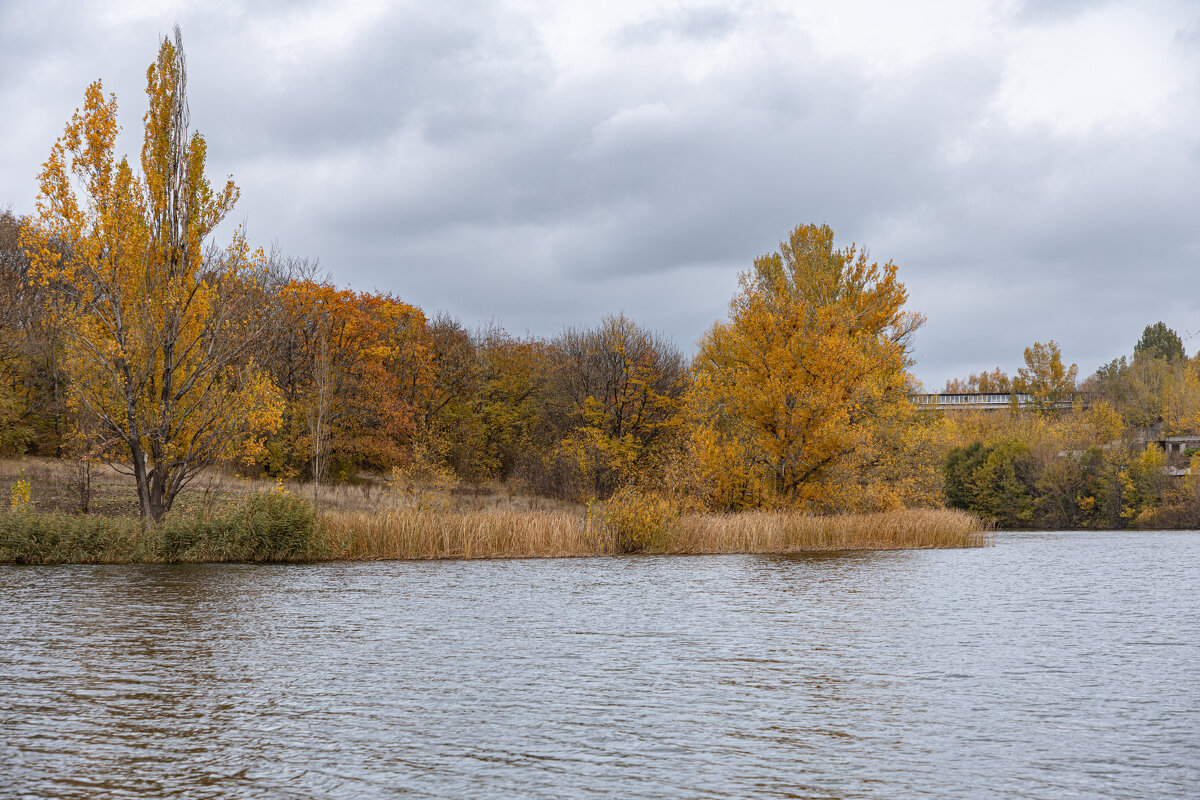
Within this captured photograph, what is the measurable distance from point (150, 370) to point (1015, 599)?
24.7 meters

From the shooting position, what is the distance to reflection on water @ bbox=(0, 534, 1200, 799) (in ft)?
27.2

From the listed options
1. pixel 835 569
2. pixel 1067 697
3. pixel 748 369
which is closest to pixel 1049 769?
pixel 1067 697

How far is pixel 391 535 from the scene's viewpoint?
1183 inches

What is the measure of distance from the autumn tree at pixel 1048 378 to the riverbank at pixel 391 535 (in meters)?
76.9

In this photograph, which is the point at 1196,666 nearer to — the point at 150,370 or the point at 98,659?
the point at 98,659

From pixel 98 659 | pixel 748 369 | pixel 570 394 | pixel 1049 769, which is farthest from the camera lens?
pixel 570 394

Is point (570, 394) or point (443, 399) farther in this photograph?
point (443, 399)

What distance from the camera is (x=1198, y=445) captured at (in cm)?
8969

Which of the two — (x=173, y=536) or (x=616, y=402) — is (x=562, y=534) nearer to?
(x=173, y=536)

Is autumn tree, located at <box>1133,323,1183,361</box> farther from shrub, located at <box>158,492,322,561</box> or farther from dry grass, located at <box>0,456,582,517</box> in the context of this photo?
shrub, located at <box>158,492,322,561</box>

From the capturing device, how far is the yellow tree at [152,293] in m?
27.5

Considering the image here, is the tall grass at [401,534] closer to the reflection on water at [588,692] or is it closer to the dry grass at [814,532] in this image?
the dry grass at [814,532]

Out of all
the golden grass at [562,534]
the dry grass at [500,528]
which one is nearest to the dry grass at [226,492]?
the dry grass at [500,528]

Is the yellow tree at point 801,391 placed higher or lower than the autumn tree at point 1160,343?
lower
